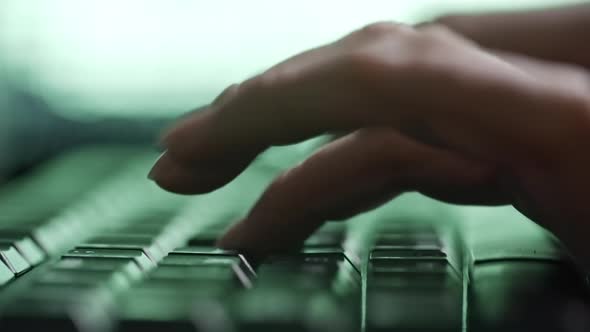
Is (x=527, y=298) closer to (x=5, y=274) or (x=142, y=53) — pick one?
(x=5, y=274)

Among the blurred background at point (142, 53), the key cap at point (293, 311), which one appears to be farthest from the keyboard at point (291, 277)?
the blurred background at point (142, 53)

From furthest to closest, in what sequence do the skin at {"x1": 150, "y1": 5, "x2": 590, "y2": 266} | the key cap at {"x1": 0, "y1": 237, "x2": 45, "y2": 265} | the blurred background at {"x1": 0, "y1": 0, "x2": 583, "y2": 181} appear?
the blurred background at {"x1": 0, "y1": 0, "x2": 583, "y2": 181} → the key cap at {"x1": 0, "y1": 237, "x2": 45, "y2": 265} → the skin at {"x1": 150, "y1": 5, "x2": 590, "y2": 266}

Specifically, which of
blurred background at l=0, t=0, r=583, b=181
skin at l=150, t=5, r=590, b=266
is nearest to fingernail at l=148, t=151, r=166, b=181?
skin at l=150, t=5, r=590, b=266

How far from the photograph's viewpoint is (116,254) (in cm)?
34

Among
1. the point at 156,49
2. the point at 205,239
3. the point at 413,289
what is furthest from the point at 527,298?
the point at 156,49

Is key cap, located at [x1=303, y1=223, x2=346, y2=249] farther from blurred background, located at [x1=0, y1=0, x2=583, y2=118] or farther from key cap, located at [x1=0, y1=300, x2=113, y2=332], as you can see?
blurred background, located at [x1=0, y1=0, x2=583, y2=118]

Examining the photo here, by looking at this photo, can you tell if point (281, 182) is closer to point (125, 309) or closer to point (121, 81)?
point (125, 309)

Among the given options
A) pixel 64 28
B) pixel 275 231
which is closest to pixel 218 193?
pixel 275 231

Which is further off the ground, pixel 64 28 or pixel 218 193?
pixel 64 28

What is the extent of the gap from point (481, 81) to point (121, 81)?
2.19ft

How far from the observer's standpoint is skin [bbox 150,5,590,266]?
9.4 inches

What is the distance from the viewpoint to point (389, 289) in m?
0.30

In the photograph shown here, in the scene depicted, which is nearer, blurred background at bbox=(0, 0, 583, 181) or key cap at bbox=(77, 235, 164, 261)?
key cap at bbox=(77, 235, 164, 261)

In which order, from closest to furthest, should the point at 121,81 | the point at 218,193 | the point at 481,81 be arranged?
the point at 481,81 → the point at 218,193 → the point at 121,81
